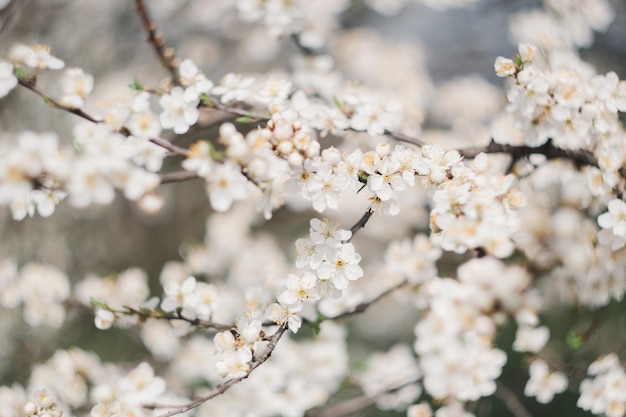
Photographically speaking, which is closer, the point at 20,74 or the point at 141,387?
the point at 20,74

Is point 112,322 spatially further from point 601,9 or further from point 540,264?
point 601,9

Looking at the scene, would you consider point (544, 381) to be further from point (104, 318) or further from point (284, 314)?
point (104, 318)

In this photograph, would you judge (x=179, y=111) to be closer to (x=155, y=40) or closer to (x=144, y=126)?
(x=144, y=126)

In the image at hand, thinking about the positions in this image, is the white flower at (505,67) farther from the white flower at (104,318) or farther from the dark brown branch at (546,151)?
the white flower at (104,318)

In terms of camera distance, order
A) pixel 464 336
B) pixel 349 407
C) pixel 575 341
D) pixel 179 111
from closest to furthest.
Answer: pixel 179 111 → pixel 464 336 → pixel 575 341 → pixel 349 407

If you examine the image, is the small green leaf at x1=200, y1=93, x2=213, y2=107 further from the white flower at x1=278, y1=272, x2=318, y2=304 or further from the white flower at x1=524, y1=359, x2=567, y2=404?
the white flower at x1=524, y1=359, x2=567, y2=404

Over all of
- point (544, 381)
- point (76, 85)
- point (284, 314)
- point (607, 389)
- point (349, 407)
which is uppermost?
point (76, 85)

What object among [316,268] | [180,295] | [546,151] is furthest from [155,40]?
[546,151]

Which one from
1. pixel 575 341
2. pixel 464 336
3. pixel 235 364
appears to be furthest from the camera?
pixel 575 341

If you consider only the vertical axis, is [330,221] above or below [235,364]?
above
